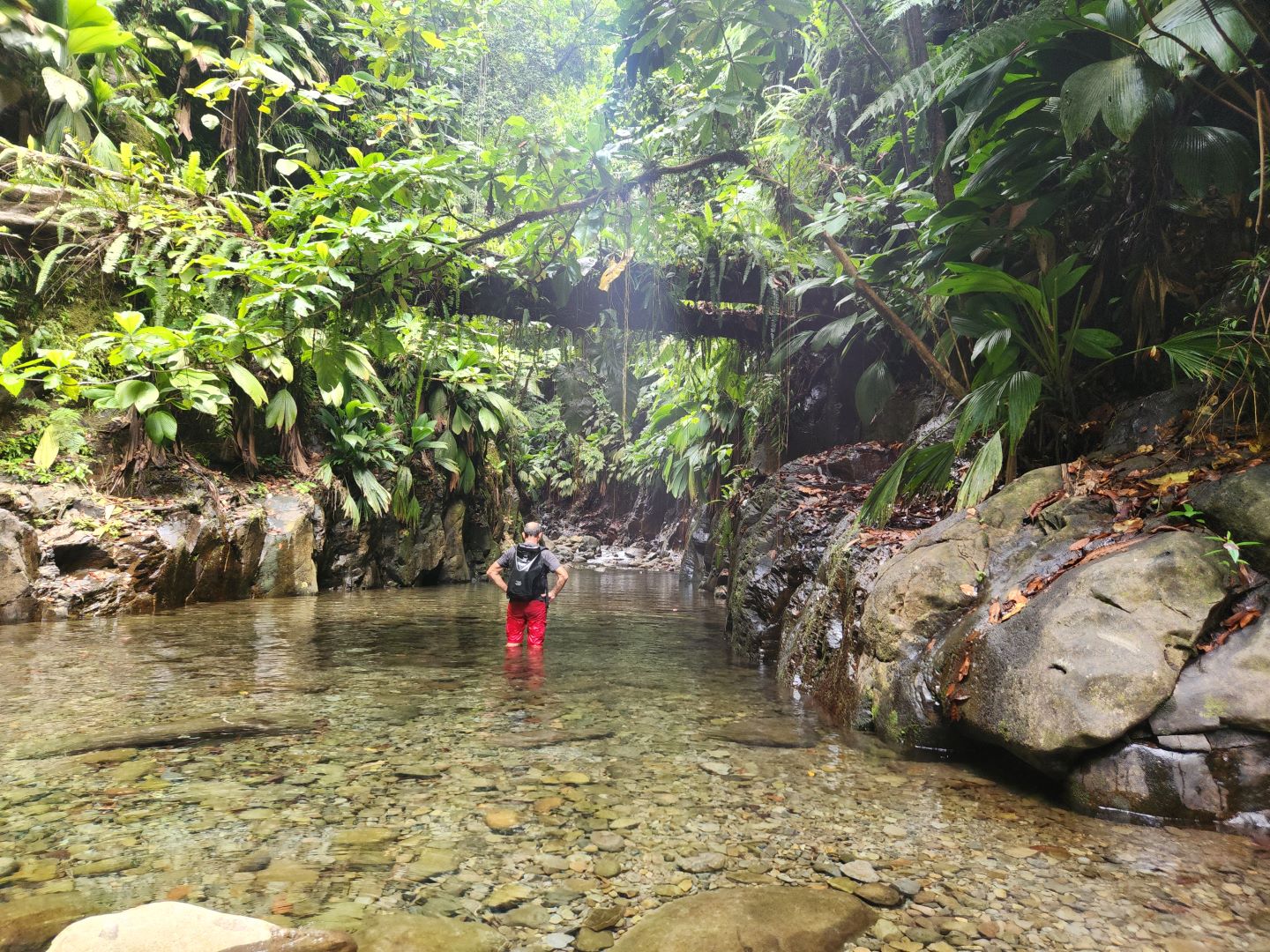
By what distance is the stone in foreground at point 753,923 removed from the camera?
1826 mm

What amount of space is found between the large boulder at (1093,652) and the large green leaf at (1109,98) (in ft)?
6.60

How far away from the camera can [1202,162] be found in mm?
3713

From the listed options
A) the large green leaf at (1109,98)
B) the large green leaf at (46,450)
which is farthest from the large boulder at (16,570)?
the large green leaf at (1109,98)

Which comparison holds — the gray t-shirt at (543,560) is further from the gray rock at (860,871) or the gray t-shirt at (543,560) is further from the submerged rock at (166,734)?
the gray rock at (860,871)

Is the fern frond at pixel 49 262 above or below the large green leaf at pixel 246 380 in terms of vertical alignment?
above

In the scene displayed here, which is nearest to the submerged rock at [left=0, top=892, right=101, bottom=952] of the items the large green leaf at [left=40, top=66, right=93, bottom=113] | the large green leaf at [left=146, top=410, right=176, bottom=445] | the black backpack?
the black backpack

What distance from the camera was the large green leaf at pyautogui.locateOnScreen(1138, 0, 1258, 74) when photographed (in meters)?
3.16

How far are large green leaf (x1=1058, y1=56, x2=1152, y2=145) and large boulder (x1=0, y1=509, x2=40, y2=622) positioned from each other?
9.08 meters

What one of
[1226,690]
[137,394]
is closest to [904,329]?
[1226,690]

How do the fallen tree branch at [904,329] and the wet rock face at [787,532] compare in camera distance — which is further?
the wet rock face at [787,532]

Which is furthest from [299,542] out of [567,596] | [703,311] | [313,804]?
[313,804]

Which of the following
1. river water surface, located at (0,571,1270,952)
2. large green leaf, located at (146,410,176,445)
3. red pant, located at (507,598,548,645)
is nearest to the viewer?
river water surface, located at (0,571,1270,952)

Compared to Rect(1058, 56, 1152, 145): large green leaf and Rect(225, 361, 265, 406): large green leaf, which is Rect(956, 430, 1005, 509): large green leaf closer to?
Rect(1058, 56, 1152, 145): large green leaf

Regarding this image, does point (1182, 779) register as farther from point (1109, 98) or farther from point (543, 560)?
point (543, 560)
